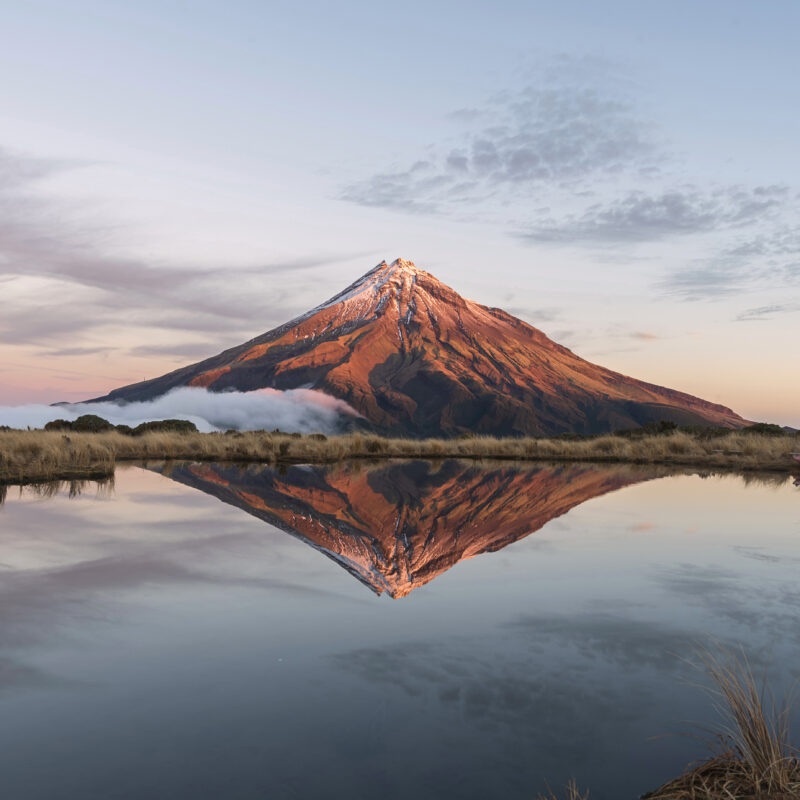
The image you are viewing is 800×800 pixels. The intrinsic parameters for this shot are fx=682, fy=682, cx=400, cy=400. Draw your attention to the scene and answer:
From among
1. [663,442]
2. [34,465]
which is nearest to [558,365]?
[663,442]

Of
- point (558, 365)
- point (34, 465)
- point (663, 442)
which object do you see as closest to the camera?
point (34, 465)

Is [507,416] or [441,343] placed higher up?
[441,343]

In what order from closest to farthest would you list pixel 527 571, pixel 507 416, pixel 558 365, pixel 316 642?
pixel 316 642 < pixel 527 571 < pixel 507 416 < pixel 558 365

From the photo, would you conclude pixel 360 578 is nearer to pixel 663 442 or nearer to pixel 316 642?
pixel 316 642

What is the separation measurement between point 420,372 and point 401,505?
160042mm

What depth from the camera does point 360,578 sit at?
6641 millimetres

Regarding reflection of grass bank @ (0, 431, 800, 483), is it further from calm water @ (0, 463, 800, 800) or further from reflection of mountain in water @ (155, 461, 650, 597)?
calm water @ (0, 463, 800, 800)

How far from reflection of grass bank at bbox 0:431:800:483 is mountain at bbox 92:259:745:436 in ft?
380

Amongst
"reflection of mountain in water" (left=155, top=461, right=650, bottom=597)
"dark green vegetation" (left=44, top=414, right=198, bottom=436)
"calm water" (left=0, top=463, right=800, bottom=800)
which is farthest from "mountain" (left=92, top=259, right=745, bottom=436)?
"calm water" (left=0, top=463, right=800, bottom=800)

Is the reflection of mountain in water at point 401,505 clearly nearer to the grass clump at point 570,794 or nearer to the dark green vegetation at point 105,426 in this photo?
the grass clump at point 570,794

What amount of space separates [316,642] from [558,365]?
19798cm

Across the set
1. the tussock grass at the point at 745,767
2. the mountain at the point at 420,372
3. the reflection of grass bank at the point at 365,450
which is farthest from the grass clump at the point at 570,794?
the mountain at the point at 420,372

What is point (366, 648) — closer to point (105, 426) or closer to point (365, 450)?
point (365, 450)

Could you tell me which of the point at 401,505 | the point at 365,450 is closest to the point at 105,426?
the point at 365,450
